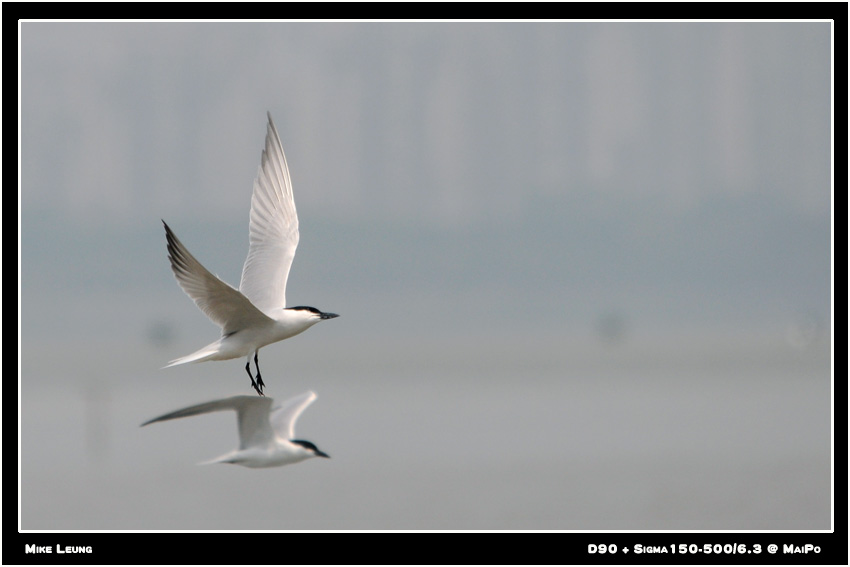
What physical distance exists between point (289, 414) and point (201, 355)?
1.49 feet

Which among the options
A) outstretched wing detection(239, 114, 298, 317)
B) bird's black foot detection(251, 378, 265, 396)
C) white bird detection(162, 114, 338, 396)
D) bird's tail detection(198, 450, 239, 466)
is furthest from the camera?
outstretched wing detection(239, 114, 298, 317)

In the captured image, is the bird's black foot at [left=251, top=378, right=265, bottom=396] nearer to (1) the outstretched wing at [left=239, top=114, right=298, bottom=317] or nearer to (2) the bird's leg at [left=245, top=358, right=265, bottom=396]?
(2) the bird's leg at [left=245, top=358, right=265, bottom=396]

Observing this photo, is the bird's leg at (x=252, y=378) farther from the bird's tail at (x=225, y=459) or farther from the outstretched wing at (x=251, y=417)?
the bird's tail at (x=225, y=459)

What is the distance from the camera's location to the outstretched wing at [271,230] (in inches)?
189

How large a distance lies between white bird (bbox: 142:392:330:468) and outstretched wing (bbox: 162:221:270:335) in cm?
34

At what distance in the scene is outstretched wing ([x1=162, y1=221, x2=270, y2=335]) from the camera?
377 centimetres

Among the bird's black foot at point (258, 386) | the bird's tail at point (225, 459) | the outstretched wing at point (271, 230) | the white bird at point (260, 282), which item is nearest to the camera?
the bird's tail at point (225, 459)

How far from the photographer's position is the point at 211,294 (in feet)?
13.0

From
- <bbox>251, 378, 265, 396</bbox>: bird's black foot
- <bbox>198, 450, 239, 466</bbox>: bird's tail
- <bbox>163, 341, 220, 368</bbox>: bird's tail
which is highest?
<bbox>163, 341, 220, 368</bbox>: bird's tail

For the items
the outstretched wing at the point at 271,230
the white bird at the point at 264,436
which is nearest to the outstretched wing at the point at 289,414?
the white bird at the point at 264,436

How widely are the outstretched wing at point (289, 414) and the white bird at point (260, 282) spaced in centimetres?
14

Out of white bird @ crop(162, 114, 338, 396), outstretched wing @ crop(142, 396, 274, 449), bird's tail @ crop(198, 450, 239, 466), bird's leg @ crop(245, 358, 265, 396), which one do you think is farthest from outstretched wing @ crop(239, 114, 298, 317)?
bird's tail @ crop(198, 450, 239, 466)

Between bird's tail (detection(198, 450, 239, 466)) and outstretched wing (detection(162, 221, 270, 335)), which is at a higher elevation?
outstretched wing (detection(162, 221, 270, 335))
